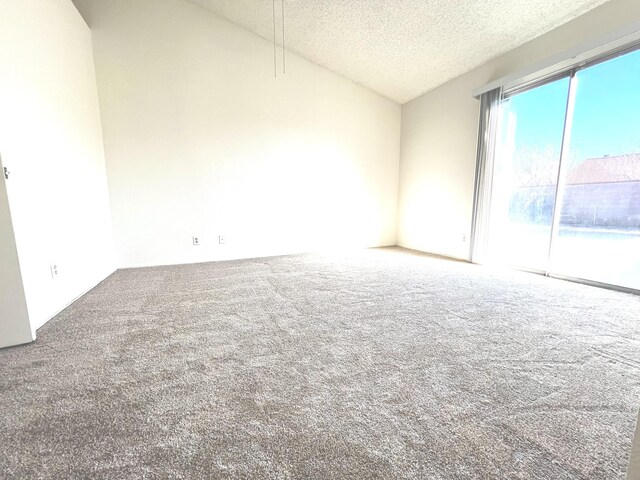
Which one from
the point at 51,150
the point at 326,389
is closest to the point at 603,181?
the point at 326,389

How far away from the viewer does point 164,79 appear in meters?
3.60

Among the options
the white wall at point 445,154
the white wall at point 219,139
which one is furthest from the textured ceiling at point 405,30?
the white wall at point 219,139

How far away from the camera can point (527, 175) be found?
3.36m

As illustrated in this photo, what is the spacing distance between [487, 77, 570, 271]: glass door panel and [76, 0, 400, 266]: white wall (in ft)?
6.40

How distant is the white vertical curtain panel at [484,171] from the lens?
3.45 meters

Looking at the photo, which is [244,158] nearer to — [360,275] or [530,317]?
[360,275]

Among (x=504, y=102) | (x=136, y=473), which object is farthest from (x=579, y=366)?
(x=504, y=102)

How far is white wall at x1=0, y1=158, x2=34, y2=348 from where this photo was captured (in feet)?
5.09

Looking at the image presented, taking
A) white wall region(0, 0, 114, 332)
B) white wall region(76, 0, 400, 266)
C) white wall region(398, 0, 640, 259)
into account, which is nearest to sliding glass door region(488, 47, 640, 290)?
white wall region(398, 0, 640, 259)

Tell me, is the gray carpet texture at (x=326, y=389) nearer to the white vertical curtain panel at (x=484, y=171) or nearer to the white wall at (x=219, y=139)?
the white vertical curtain panel at (x=484, y=171)

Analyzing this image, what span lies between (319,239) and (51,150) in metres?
3.33

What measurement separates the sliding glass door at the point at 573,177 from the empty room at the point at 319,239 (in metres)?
0.02

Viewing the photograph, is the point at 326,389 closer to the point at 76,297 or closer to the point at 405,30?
the point at 76,297

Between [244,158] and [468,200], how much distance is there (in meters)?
3.21
